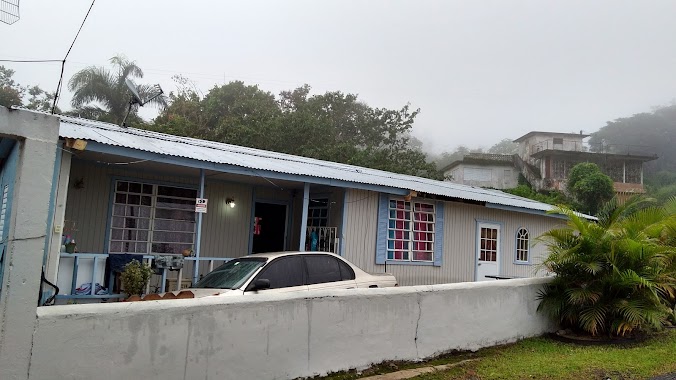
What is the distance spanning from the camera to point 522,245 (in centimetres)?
1500

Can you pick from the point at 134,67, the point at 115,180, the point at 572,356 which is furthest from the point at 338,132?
the point at 572,356

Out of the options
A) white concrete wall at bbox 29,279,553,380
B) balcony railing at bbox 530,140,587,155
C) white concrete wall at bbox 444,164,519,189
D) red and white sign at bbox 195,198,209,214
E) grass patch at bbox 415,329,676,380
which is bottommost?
grass patch at bbox 415,329,676,380

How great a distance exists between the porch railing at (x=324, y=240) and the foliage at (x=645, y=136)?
204ft

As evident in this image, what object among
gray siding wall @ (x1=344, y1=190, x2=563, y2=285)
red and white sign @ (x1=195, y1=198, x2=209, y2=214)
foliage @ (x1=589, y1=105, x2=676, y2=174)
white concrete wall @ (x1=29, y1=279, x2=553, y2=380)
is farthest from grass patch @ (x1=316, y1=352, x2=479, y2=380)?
foliage @ (x1=589, y1=105, x2=676, y2=174)

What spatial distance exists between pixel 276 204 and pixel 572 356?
7.25 metres

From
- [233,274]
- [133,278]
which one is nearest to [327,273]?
[233,274]

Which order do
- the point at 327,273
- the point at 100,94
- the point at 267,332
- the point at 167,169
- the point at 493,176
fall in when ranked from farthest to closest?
1. the point at 493,176
2. the point at 100,94
3. the point at 167,169
4. the point at 327,273
5. the point at 267,332

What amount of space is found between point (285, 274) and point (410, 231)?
543cm

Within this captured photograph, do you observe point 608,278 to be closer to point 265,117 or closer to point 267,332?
point 267,332

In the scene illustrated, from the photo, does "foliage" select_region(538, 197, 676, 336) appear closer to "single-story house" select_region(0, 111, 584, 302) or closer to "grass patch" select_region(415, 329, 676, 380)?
"grass patch" select_region(415, 329, 676, 380)

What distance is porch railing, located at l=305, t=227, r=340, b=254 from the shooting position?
435 inches

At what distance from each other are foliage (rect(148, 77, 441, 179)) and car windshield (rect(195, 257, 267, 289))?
66.8 ft

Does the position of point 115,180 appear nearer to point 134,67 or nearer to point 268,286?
point 268,286

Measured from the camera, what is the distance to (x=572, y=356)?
282 inches
